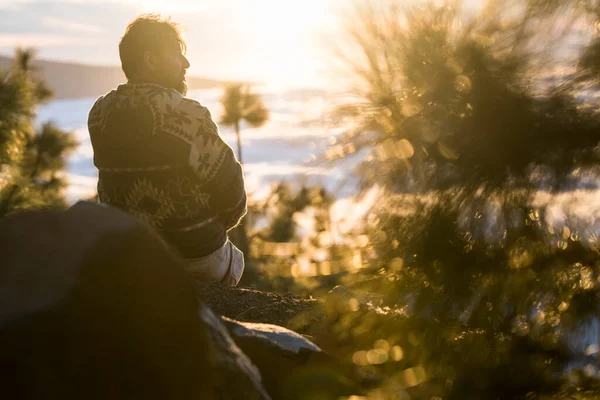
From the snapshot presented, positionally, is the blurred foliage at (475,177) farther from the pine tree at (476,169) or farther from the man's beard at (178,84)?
the man's beard at (178,84)

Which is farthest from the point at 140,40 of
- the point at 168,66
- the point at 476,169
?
the point at 476,169

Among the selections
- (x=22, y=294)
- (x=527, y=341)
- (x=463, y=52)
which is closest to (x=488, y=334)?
(x=527, y=341)

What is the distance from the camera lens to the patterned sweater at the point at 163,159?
406 centimetres

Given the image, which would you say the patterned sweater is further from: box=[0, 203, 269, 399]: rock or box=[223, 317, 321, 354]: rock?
box=[0, 203, 269, 399]: rock

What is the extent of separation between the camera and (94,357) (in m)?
1.94

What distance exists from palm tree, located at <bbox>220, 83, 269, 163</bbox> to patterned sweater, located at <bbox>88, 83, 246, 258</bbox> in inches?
1195

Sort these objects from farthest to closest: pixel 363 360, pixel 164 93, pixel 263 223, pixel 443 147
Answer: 1. pixel 263 223
2. pixel 164 93
3. pixel 443 147
4. pixel 363 360

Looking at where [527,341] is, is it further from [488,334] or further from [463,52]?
[463,52]

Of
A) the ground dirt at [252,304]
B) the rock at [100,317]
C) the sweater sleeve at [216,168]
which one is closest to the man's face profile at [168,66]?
the sweater sleeve at [216,168]

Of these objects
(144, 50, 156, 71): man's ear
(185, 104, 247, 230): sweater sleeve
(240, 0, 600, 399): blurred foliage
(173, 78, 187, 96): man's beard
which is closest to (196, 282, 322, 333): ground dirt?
(185, 104, 247, 230): sweater sleeve

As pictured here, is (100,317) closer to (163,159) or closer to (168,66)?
(163,159)

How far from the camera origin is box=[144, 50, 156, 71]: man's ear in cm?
417

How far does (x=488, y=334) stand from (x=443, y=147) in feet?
1.80

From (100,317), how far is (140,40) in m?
2.55
